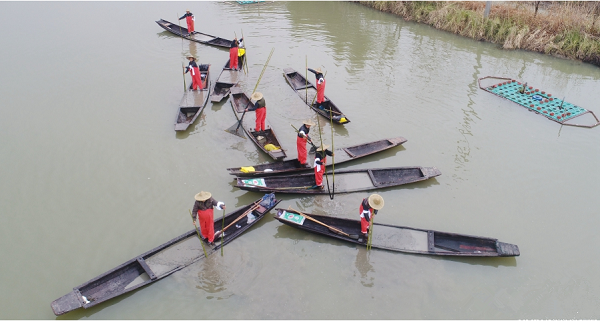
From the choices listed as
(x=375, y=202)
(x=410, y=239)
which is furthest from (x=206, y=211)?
(x=410, y=239)

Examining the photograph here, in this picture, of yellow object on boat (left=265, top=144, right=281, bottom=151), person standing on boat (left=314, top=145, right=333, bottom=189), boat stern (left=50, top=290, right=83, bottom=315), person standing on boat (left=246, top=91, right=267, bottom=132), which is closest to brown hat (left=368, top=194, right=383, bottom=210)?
person standing on boat (left=314, top=145, right=333, bottom=189)

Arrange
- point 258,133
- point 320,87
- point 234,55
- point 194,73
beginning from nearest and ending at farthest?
point 258,133 < point 320,87 < point 194,73 < point 234,55

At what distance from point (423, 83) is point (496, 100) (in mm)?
3000

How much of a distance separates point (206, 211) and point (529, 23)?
65.4 ft

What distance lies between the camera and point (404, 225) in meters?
9.84

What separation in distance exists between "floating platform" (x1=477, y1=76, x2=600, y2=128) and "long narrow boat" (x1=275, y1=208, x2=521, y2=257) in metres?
8.02

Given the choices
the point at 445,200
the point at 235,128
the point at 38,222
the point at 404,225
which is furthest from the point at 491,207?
the point at 38,222

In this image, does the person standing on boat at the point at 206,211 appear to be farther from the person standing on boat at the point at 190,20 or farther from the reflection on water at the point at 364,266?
the person standing on boat at the point at 190,20

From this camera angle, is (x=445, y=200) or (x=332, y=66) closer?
(x=445, y=200)

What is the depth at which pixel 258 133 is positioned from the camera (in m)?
12.4

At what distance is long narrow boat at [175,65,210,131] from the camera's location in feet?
42.6

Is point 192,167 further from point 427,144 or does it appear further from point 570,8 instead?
point 570,8

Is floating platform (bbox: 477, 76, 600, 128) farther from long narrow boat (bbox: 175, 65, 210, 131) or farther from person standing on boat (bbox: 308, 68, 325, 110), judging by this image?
long narrow boat (bbox: 175, 65, 210, 131)

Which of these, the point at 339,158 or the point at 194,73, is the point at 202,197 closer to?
the point at 339,158
